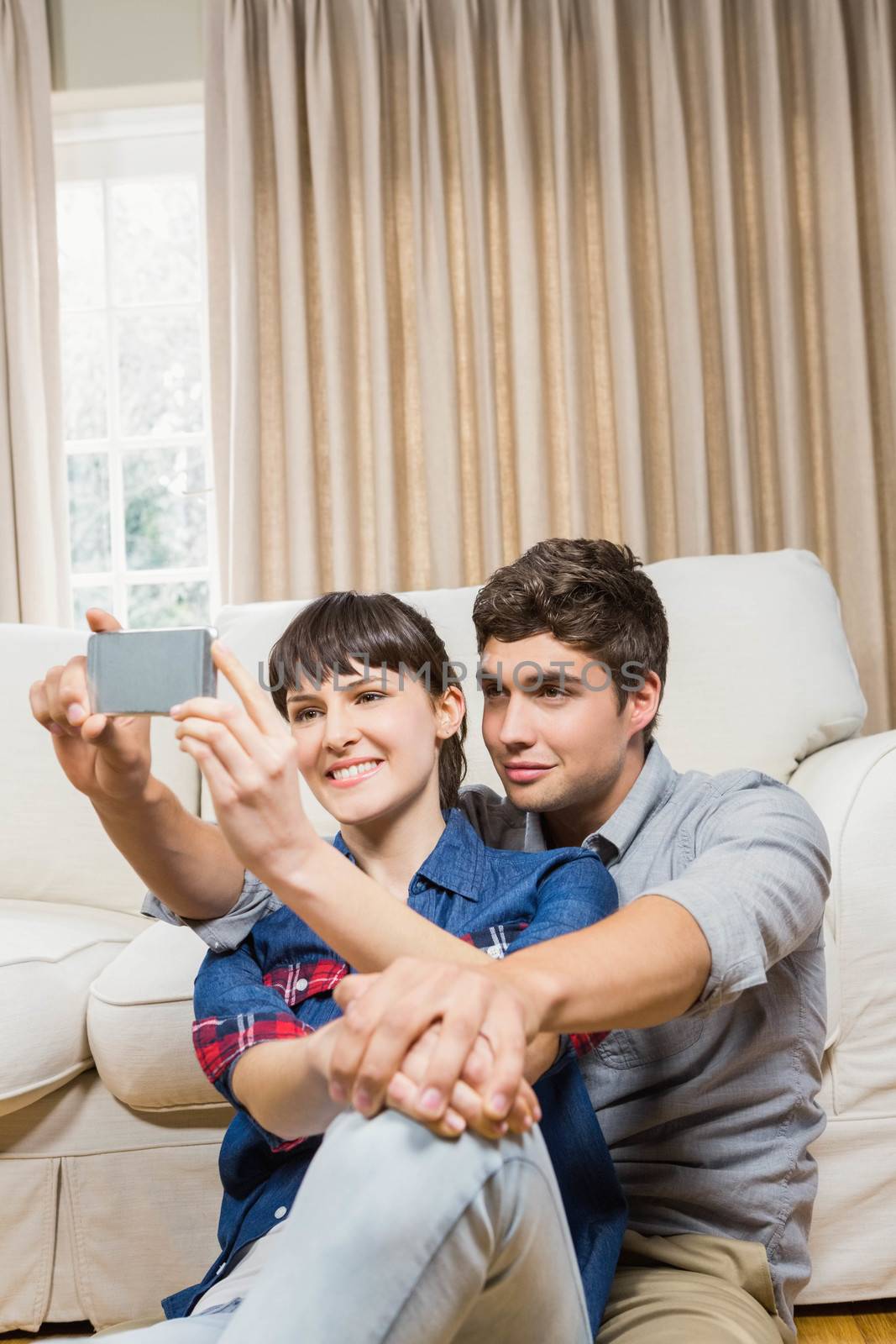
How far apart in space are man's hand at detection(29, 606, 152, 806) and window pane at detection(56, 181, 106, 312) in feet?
7.39

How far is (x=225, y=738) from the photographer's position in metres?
0.72

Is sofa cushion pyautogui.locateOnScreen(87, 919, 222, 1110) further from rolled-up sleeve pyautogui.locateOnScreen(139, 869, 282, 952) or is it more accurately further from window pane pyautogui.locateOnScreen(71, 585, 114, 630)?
window pane pyautogui.locateOnScreen(71, 585, 114, 630)

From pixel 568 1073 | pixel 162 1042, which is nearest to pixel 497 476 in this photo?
pixel 162 1042

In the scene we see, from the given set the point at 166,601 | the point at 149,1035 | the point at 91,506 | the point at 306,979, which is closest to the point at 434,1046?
the point at 306,979

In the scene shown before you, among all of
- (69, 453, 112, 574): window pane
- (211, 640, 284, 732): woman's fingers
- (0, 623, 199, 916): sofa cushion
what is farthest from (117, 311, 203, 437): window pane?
(211, 640, 284, 732): woman's fingers

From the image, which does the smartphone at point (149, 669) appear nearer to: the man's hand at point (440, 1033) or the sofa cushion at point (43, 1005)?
the man's hand at point (440, 1033)

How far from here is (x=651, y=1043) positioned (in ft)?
3.31

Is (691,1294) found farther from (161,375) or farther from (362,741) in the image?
(161,375)

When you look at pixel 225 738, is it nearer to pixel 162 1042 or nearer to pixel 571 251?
pixel 162 1042

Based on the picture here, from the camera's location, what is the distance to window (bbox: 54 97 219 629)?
113 inches

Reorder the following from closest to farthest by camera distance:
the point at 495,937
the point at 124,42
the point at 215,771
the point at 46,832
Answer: the point at 215,771
the point at 495,937
the point at 46,832
the point at 124,42

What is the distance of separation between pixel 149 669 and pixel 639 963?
0.37 metres

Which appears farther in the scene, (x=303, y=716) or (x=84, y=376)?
(x=84, y=376)

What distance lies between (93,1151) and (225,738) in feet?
2.95
